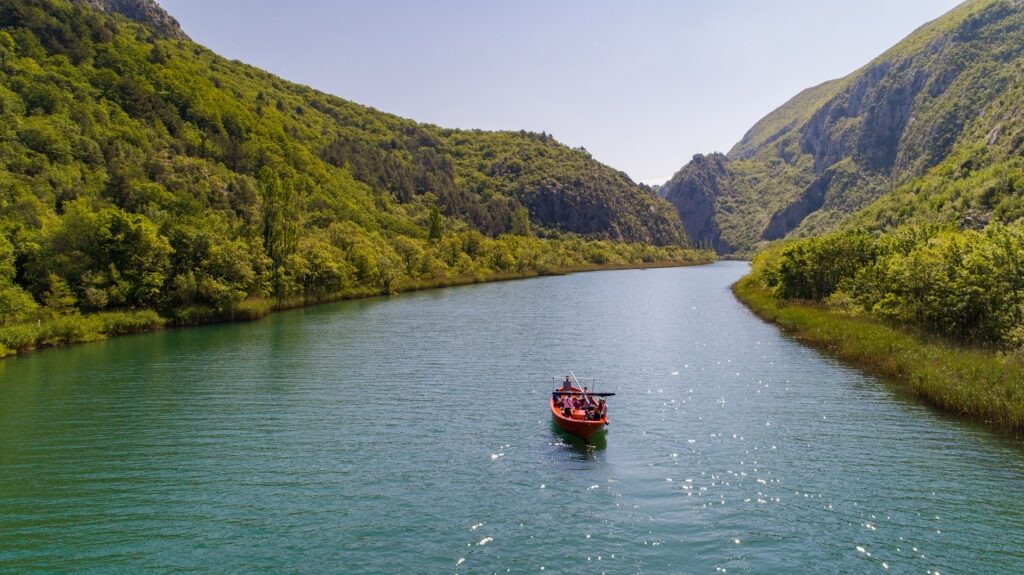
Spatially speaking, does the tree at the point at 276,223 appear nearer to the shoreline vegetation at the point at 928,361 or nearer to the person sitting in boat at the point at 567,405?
the person sitting in boat at the point at 567,405

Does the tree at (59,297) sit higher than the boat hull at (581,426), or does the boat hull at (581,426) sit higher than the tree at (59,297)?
the tree at (59,297)

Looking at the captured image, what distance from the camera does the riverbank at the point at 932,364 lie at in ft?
116

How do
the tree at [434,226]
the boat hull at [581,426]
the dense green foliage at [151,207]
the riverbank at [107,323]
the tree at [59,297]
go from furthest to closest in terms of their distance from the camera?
the tree at [434,226], the dense green foliage at [151,207], the tree at [59,297], the riverbank at [107,323], the boat hull at [581,426]

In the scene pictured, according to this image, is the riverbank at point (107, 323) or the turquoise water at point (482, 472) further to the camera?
the riverbank at point (107, 323)

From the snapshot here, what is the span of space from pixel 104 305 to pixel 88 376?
2836cm

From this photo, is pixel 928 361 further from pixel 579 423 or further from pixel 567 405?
pixel 579 423

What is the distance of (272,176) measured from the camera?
336 ft

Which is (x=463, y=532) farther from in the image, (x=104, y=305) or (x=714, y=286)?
(x=714, y=286)

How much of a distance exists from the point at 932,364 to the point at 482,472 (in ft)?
112

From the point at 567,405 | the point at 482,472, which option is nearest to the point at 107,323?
the point at 567,405

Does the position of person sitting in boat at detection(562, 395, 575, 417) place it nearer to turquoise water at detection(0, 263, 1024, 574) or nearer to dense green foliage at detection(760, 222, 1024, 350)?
turquoise water at detection(0, 263, 1024, 574)

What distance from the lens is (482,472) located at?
29266mm

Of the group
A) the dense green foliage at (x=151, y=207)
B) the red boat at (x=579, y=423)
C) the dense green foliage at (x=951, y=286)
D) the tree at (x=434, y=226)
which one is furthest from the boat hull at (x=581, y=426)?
the tree at (x=434, y=226)

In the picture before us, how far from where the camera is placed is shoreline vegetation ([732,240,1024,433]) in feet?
117
